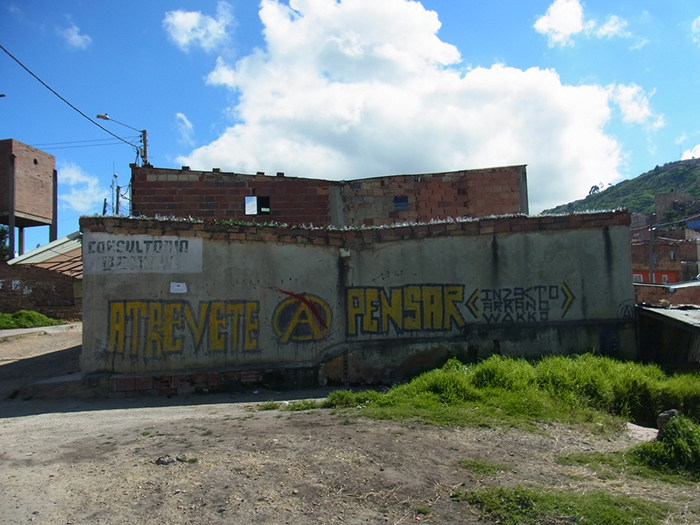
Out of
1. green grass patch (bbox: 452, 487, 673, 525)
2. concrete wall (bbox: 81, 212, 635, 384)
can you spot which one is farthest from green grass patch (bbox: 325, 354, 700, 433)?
green grass patch (bbox: 452, 487, 673, 525)

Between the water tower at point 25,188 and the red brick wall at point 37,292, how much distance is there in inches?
184

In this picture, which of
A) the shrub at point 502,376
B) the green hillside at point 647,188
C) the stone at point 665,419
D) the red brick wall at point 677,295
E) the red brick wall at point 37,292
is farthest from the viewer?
the green hillside at point 647,188

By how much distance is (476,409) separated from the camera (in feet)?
20.1

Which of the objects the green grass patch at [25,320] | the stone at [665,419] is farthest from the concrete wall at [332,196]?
the stone at [665,419]

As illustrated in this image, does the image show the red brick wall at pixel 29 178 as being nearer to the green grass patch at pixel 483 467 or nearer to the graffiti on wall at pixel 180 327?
the graffiti on wall at pixel 180 327

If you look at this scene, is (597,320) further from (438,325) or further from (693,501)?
(693,501)

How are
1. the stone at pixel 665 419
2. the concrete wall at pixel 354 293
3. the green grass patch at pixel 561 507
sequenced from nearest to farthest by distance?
the green grass patch at pixel 561 507, the stone at pixel 665 419, the concrete wall at pixel 354 293

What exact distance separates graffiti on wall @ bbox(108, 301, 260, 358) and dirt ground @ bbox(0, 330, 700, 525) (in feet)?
5.95

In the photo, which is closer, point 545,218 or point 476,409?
point 476,409

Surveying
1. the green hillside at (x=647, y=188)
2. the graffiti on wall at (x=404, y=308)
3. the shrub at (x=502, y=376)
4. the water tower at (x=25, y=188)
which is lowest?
the shrub at (x=502, y=376)

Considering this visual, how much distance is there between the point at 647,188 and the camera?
90375 millimetres

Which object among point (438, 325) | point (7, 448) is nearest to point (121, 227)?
point (7, 448)

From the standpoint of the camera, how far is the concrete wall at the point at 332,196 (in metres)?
13.1

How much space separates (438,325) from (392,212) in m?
5.95
